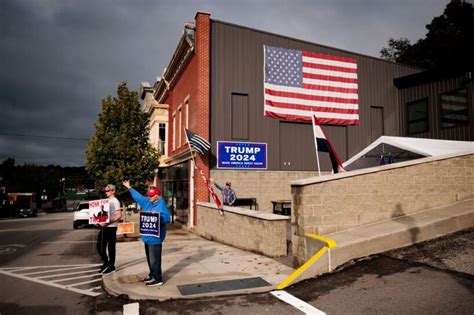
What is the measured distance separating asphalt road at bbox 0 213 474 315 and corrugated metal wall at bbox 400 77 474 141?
11.6 metres

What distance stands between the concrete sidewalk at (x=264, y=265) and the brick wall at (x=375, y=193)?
0.23 m

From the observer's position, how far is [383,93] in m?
19.9

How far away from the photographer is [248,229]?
9797 mm

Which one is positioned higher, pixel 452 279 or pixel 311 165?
pixel 311 165

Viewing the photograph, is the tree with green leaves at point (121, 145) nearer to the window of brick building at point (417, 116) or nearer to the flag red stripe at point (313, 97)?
the flag red stripe at point (313, 97)

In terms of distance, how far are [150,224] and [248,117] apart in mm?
10713

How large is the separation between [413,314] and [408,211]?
4219 mm

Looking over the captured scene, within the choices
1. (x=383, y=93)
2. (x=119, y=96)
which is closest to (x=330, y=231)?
(x=119, y=96)

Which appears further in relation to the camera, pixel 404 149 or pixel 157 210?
pixel 404 149

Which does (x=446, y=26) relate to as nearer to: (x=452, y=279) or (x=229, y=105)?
(x=229, y=105)

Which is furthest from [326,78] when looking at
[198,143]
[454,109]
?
[198,143]

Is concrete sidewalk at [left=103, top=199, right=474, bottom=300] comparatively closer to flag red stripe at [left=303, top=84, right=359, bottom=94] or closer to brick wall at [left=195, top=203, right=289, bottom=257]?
brick wall at [left=195, top=203, right=289, bottom=257]

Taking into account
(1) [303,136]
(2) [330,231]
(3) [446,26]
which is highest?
(3) [446,26]

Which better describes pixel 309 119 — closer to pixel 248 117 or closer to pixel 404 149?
pixel 248 117
